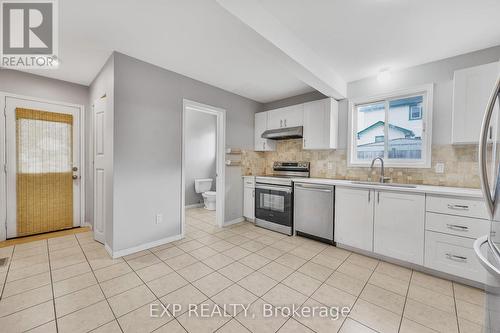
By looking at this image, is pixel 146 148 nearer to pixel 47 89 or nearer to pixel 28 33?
pixel 28 33

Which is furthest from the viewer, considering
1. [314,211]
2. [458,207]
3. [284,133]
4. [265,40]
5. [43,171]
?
[284,133]

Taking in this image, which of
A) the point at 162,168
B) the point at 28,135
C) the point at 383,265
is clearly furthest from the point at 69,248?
the point at 383,265

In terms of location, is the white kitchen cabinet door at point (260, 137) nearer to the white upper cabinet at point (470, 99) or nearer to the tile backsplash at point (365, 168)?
the tile backsplash at point (365, 168)

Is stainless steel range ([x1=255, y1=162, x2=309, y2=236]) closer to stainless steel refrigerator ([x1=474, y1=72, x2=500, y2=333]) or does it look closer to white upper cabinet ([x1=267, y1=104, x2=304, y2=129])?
white upper cabinet ([x1=267, y1=104, x2=304, y2=129])

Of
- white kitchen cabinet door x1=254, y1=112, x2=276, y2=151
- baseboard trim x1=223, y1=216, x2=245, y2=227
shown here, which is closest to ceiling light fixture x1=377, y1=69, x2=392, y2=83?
white kitchen cabinet door x1=254, y1=112, x2=276, y2=151

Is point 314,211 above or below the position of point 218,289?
above

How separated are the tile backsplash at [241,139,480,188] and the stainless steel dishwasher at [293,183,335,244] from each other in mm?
641

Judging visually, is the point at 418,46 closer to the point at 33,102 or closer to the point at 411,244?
the point at 411,244

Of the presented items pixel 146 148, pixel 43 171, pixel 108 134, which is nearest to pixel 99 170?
pixel 108 134

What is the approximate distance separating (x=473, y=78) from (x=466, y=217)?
4.79ft

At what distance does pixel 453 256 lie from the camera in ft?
6.48

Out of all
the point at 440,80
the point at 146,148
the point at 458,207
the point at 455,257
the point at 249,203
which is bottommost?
the point at 455,257

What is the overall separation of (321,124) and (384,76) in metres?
1.04

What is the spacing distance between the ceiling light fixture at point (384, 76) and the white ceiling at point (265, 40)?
10cm
